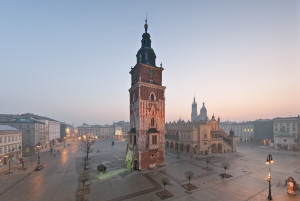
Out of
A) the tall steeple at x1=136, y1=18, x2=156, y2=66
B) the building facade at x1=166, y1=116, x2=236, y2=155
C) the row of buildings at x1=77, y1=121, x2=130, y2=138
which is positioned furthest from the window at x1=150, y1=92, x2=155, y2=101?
the row of buildings at x1=77, y1=121, x2=130, y2=138

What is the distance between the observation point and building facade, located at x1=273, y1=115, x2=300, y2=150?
60656 millimetres

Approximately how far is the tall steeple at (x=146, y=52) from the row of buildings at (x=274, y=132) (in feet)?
236

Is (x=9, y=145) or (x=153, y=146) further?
(x=9, y=145)

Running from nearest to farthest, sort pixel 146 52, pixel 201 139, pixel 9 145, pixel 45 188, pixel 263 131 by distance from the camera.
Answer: pixel 45 188, pixel 146 52, pixel 9 145, pixel 201 139, pixel 263 131

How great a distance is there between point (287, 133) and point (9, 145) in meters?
112

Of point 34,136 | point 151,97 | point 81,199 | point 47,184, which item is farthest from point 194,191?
point 34,136

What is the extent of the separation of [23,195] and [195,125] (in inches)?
1926

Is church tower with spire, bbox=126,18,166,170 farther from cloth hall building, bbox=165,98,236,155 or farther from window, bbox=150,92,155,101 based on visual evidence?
cloth hall building, bbox=165,98,236,155

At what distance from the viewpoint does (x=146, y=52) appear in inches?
1383

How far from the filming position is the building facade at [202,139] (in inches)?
2025

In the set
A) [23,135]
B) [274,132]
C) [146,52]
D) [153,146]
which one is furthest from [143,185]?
[274,132]

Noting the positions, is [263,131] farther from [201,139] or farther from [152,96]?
[152,96]

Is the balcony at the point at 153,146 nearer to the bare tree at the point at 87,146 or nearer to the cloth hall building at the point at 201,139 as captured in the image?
the cloth hall building at the point at 201,139

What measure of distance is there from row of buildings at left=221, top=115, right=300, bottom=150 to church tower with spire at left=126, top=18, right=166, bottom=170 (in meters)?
65.1
